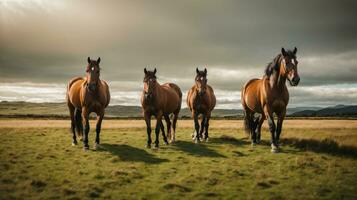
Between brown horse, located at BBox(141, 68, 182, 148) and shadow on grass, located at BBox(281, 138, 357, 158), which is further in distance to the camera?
brown horse, located at BBox(141, 68, 182, 148)

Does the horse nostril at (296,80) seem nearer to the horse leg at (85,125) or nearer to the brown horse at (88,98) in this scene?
the brown horse at (88,98)

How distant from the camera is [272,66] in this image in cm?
1265

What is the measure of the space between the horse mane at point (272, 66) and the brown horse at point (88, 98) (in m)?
7.38

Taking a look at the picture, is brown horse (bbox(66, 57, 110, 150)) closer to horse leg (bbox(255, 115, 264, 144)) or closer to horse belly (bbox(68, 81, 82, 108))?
horse belly (bbox(68, 81, 82, 108))

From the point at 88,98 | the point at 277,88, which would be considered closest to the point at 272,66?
the point at 277,88

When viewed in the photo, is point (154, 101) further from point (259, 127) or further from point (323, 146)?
point (323, 146)

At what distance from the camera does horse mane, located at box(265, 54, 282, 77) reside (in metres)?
12.5

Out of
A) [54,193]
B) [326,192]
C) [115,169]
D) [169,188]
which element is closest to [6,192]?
[54,193]

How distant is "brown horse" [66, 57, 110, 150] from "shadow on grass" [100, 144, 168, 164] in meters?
0.91

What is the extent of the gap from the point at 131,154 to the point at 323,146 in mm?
8129

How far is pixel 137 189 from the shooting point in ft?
24.1

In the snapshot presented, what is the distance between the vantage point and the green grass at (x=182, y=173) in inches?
277

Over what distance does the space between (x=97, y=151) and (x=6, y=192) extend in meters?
5.71

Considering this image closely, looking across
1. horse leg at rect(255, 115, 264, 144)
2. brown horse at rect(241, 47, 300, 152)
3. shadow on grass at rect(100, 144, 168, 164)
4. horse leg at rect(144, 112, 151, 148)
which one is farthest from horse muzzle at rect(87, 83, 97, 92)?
horse leg at rect(255, 115, 264, 144)
